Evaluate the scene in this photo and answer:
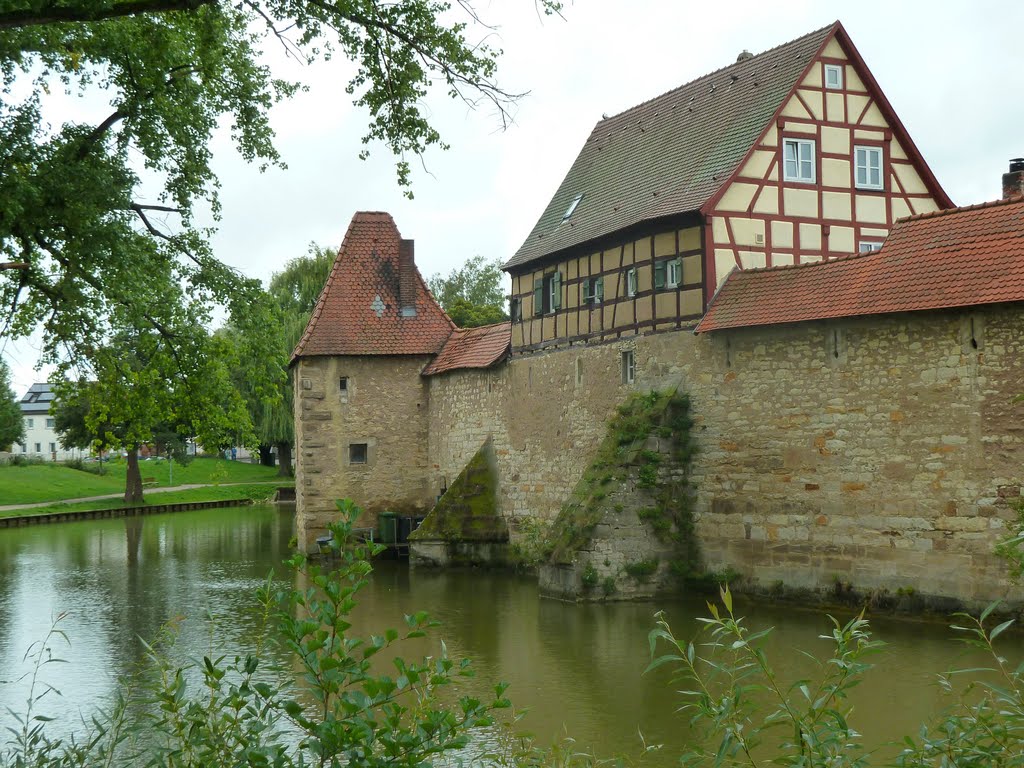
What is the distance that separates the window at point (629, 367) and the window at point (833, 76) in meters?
4.96

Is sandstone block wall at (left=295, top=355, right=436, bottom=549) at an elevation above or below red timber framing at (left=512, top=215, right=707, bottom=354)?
below

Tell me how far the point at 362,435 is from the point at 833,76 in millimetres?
12136

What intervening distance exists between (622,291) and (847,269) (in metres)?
4.29

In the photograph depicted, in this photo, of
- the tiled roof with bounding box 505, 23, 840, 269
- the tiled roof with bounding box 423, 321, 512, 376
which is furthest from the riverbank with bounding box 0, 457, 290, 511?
the tiled roof with bounding box 505, 23, 840, 269

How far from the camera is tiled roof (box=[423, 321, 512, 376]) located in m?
22.2

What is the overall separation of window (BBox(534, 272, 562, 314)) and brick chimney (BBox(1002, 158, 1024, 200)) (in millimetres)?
7291

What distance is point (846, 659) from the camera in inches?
157

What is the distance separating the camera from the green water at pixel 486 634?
1002 cm

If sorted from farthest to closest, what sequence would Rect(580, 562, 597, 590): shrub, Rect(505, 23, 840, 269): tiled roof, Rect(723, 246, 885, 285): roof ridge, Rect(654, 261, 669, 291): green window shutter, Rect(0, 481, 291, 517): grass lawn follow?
Rect(0, 481, 291, 517): grass lawn, Rect(654, 261, 669, 291): green window shutter, Rect(505, 23, 840, 269): tiled roof, Rect(580, 562, 597, 590): shrub, Rect(723, 246, 885, 285): roof ridge

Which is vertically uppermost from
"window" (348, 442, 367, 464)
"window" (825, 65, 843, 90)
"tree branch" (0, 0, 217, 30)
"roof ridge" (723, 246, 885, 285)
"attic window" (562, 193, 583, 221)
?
"window" (825, 65, 843, 90)

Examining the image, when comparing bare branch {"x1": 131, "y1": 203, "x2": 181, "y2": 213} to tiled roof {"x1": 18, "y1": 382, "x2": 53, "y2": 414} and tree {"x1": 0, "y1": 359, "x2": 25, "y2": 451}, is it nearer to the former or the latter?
tree {"x1": 0, "y1": 359, "x2": 25, "y2": 451}

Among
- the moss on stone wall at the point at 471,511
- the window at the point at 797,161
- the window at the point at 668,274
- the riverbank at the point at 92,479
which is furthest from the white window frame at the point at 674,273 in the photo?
the riverbank at the point at 92,479

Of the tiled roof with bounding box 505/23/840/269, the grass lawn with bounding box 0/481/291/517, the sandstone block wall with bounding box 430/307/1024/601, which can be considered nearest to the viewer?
the sandstone block wall with bounding box 430/307/1024/601

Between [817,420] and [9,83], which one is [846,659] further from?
[817,420]
